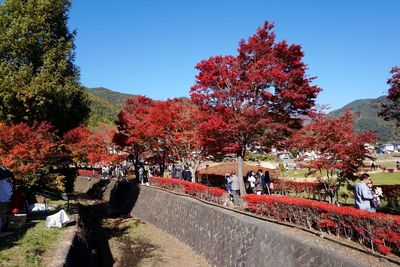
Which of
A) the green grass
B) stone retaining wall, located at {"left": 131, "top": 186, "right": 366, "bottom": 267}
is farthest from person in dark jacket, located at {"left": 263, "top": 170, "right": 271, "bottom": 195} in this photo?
the green grass

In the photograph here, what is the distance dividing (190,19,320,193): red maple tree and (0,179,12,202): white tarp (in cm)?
903

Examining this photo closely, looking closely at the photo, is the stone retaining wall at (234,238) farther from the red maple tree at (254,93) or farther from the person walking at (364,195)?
the red maple tree at (254,93)

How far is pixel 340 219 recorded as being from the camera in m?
9.62

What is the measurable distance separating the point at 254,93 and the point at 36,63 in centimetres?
1160

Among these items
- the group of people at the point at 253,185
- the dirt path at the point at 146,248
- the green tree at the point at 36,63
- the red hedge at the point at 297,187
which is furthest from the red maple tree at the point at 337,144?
the green tree at the point at 36,63

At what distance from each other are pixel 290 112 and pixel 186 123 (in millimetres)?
8388

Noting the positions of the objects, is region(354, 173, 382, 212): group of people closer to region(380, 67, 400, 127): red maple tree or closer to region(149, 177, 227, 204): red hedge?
region(380, 67, 400, 127): red maple tree

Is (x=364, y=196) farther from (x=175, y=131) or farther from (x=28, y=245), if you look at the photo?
(x=175, y=131)

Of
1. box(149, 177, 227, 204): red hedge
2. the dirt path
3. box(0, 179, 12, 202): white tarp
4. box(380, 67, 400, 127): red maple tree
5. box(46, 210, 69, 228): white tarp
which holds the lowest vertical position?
the dirt path

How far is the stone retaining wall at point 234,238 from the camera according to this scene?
26.4 feet

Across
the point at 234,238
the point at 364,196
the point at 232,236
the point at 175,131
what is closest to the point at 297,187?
the point at 232,236

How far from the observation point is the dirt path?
564 inches

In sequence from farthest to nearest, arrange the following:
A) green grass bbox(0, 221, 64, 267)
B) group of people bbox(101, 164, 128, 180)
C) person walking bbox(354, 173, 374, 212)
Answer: group of people bbox(101, 164, 128, 180) < person walking bbox(354, 173, 374, 212) < green grass bbox(0, 221, 64, 267)

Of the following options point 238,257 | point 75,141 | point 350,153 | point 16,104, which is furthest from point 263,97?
point 16,104
